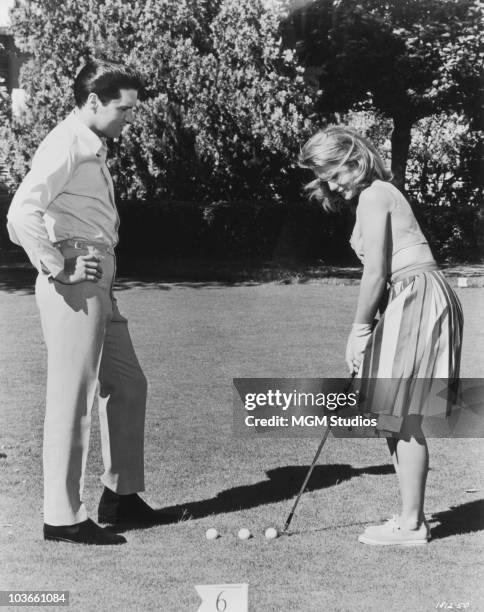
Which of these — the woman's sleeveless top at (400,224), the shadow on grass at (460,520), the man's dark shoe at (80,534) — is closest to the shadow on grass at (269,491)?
the man's dark shoe at (80,534)

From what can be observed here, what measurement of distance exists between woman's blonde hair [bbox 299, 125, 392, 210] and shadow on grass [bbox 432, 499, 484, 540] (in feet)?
4.16

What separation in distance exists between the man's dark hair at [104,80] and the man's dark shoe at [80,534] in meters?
1.44

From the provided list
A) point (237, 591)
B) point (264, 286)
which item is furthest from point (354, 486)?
point (264, 286)

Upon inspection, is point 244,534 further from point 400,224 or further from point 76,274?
point 400,224

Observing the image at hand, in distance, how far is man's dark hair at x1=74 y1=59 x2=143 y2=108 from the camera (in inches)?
127

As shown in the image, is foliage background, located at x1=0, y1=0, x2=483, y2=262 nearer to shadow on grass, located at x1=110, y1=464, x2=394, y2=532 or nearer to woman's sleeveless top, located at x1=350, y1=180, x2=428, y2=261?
shadow on grass, located at x1=110, y1=464, x2=394, y2=532

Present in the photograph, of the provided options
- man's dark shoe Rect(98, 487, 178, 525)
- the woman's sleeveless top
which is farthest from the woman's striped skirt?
man's dark shoe Rect(98, 487, 178, 525)

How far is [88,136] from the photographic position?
10.7ft

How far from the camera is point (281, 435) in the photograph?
474cm

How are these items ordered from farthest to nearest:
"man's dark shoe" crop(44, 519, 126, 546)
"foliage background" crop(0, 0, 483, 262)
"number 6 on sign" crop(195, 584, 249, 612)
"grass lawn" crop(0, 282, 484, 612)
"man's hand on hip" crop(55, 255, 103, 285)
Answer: "foliage background" crop(0, 0, 483, 262), "man's dark shoe" crop(44, 519, 126, 546), "man's hand on hip" crop(55, 255, 103, 285), "grass lawn" crop(0, 282, 484, 612), "number 6 on sign" crop(195, 584, 249, 612)

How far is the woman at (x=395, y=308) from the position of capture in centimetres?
320

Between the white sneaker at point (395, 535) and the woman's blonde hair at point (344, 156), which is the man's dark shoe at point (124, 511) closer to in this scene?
the white sneaker at point (395, 535)

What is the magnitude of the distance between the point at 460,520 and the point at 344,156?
1.44 metres

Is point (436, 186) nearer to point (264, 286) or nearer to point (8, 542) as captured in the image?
point (264, 286)
